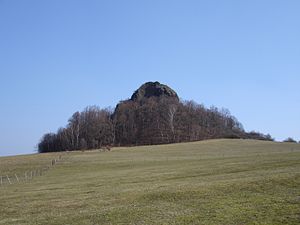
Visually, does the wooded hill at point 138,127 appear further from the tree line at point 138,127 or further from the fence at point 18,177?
the fence at point 18,177

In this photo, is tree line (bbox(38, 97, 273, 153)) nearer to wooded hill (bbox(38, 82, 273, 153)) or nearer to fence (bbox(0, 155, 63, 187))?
wooded hill (bbox(38, 82, 273, 153))

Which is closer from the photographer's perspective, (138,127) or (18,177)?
(18,177)

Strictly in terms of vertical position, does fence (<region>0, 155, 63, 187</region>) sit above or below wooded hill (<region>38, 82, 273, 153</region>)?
below

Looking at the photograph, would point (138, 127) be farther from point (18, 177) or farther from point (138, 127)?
point (18, 177)

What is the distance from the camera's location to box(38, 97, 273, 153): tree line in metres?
164

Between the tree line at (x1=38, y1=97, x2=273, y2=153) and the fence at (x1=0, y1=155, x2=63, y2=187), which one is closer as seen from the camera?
the fence at (x1=0, y1=155, x2=63, y2=187)

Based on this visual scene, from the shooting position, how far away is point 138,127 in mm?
175125

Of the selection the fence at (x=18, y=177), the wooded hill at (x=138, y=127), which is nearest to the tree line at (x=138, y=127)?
the wooded hill at (x=138, y=127)

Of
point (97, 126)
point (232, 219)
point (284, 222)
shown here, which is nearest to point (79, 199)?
point (232, 219)

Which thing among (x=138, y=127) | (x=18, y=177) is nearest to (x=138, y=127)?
(x=138, y=127)

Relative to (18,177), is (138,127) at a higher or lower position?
higher

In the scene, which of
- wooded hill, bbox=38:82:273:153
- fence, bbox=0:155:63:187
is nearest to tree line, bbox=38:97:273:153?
wooded hill, bbox=38:82:273:153

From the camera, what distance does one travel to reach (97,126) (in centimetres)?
16625

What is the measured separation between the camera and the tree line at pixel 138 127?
164 metres
